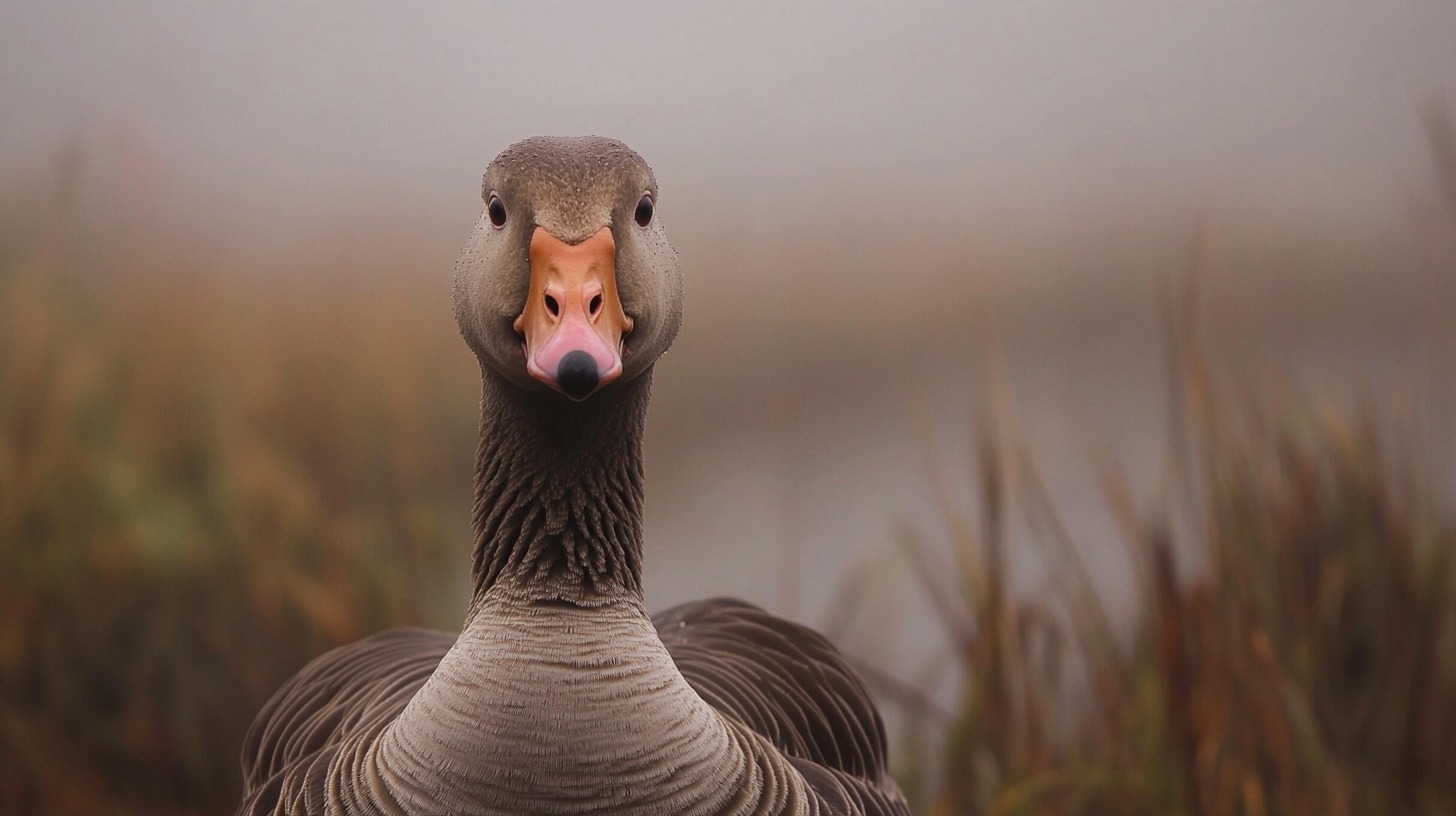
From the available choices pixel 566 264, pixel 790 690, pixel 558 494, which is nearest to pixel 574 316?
pixel 566 264

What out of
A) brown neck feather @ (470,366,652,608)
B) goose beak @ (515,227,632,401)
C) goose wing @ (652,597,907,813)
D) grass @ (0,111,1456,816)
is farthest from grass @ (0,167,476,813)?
goose beak @ (515,227,632,401)

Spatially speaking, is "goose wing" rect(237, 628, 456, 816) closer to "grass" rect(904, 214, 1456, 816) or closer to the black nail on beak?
the black nail on beak

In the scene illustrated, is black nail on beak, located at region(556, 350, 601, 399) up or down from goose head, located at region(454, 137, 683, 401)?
down

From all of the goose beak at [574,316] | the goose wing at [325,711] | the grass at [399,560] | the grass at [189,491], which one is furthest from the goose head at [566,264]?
the grass at [189,491]

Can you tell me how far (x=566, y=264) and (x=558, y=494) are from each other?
249 mm

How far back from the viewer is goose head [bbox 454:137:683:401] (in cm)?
80

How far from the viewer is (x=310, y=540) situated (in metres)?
2.01

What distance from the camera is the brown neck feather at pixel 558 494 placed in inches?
37.6

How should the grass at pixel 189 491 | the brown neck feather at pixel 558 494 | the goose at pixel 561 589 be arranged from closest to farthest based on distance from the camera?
the goose at pixel 561 589 < the brown neck feather at pixel 558 494 < the grass at pixel 189 491

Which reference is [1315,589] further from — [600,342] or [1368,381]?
[600,342]

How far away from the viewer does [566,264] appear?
32.1 inches

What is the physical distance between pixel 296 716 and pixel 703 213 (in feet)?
3.73

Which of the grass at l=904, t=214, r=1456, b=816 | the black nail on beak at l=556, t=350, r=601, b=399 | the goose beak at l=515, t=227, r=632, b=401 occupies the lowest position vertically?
the grass at l=904, t=214, r=1456, b=816

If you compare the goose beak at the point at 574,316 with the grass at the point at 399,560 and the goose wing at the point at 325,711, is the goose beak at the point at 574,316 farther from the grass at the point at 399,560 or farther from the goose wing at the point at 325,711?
the grass at the point at 399,560
